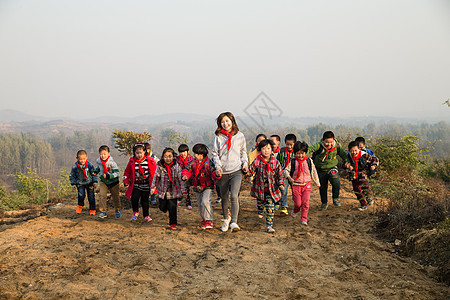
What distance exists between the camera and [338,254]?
4.47m

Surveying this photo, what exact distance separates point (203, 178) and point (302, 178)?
6.62 ft

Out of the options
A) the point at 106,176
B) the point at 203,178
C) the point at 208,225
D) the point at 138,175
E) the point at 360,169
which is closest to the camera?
the point at 203,178

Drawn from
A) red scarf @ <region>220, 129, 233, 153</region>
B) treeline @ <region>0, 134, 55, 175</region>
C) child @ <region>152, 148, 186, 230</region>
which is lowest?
treeline @ <region>0, 134, 55, 175</region>

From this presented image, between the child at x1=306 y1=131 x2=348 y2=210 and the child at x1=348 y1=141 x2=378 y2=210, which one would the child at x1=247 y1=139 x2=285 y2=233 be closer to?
the child at x1=306 y1=131 x2=348 y2=210

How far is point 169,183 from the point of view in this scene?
5688mm

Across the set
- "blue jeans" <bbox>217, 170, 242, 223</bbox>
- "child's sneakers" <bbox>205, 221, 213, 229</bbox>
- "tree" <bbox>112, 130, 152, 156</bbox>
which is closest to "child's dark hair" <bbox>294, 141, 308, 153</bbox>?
"blue jeans" <bbox>217, 170, 242, 223</bbox>

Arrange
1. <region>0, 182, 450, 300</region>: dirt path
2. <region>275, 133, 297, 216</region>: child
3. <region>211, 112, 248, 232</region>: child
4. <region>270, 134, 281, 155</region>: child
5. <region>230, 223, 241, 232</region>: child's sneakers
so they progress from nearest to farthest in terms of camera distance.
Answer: <region>0, 182, 450, 300</region>: dirt path, <region>211, 112, 248, 232</region>: child, <region>230, 223, 241, 232</region>: child's sneakers, <region>275, 133, 297, 216</region>: child, <region>270, 134, 281, 155</region>: child

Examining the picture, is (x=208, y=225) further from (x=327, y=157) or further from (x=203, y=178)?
(x=327, y=157)

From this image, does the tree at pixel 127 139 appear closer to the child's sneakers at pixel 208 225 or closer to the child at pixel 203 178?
the child at pixel 203 178

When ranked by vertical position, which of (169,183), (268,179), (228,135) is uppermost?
(228,135)

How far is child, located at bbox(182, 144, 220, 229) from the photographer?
5.56 meters

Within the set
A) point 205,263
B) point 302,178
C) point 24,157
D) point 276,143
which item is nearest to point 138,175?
point 205,263

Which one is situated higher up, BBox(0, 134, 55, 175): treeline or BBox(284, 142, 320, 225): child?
BBox(284, 142, 320, 225): child

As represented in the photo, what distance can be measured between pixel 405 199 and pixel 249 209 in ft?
11.2
